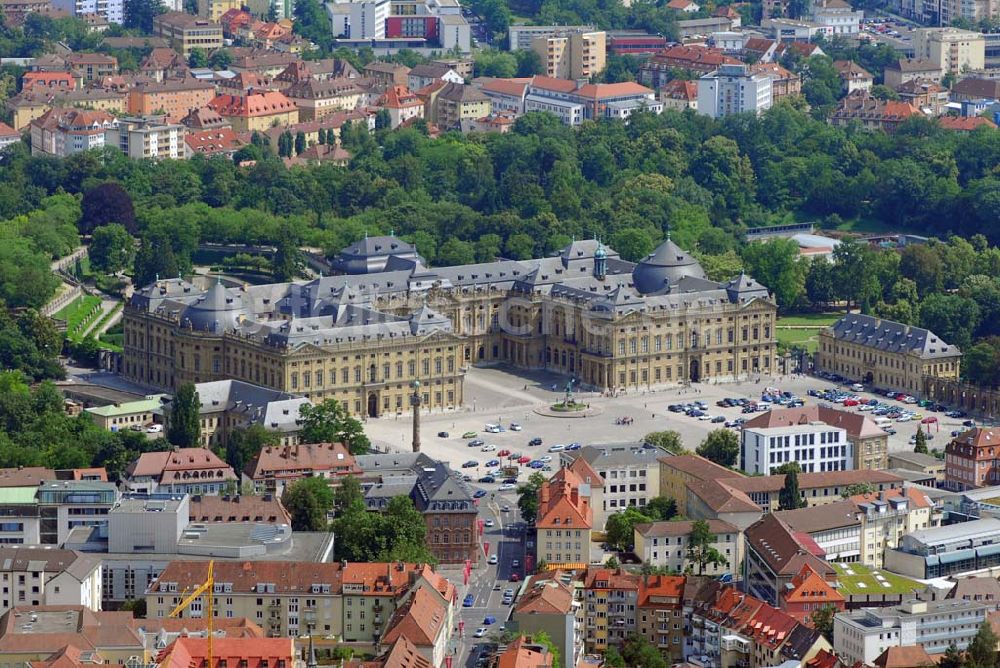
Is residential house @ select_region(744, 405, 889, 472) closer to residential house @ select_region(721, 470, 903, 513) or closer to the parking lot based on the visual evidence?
the parking lot

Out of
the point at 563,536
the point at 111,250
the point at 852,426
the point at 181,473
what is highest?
the point at 111,250

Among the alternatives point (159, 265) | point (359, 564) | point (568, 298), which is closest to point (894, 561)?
point (359, 564)

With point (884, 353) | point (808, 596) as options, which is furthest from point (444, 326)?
point (808, 596)

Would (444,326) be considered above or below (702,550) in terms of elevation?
above

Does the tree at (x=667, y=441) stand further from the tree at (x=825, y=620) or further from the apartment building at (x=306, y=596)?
the apartment building at (x=306, y=596)

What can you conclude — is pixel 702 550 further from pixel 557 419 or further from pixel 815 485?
pixel 557 419

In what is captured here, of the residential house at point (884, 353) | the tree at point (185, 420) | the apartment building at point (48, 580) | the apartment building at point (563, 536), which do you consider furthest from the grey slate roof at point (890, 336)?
the apartment building at point (48, 580)

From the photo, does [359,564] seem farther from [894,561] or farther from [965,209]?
[965,209]
